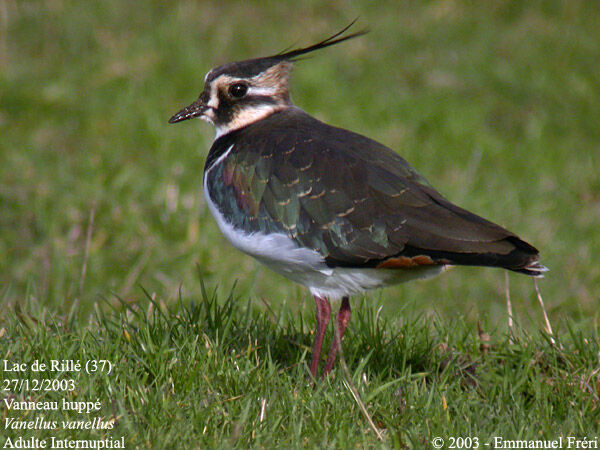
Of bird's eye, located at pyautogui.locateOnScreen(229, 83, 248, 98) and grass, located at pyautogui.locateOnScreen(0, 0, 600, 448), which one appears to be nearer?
grass, located at pyautogui.locateOnScreen(0, 0, 600, 448)

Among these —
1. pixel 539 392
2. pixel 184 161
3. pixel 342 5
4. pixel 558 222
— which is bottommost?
pixel 539 392

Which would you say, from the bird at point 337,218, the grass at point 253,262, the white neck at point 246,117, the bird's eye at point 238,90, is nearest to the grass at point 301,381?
the grass at point 253,262

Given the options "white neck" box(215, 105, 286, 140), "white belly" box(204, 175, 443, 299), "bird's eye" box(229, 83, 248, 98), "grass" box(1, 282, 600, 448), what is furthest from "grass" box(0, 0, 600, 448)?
"bird's eye" box(229, 83, 248, 98)

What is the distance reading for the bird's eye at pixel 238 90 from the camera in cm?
493

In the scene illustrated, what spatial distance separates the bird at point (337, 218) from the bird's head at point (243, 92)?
26 centimetres

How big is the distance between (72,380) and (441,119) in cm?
597

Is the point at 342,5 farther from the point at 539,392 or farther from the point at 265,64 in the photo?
the point at 539,392

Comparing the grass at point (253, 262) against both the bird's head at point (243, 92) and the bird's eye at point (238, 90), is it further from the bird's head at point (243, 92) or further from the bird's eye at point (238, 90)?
the bird's eye at point (238, 90)

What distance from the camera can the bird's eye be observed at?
4930 mm

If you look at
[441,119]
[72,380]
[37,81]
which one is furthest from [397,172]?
[37,81]

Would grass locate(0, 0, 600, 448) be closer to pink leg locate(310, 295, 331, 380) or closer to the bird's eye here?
pink leg locate(310, 295, 331, 380)

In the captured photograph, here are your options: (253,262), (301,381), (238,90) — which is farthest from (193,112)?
(253,262)

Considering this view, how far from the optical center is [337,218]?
4.19 metres

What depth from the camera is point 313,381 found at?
4160 millimetres
